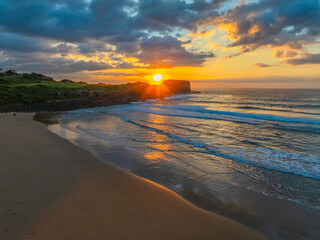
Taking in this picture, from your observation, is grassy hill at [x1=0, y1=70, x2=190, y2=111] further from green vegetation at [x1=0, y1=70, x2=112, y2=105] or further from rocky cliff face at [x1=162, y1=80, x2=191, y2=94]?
rocky cliff face at [x1=162, y1=80, x2=191, y2=94]

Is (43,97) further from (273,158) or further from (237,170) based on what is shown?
(273,158)

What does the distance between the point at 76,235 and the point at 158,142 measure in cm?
997

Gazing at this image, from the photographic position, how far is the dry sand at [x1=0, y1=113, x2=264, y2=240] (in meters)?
4.57

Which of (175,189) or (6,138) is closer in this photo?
(175,189)

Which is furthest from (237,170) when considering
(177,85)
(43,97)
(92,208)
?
(177,85)

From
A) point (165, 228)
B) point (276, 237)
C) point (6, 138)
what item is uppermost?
point (6, 138)

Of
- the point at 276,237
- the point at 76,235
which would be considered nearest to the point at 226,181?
the point at 276,237

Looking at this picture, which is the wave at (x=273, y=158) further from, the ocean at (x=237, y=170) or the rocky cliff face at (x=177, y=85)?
the rocky cliff face at (x=177, y=85)

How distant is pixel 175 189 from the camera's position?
7.26 meters

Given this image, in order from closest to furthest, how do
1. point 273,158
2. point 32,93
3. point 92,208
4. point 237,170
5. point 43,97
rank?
point 92,208
point 237,170
point 273,158
point 32,93
point 43,97

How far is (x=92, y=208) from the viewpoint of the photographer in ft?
17.8

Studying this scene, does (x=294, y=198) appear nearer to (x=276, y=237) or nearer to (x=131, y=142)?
(x=276, y=237)

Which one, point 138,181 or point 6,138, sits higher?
point 6,138

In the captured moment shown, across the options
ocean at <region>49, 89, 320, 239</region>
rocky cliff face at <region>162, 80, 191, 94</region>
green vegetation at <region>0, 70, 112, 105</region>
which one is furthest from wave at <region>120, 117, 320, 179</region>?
rocky cliff face at <region>162, 80, 191, 94</region>
